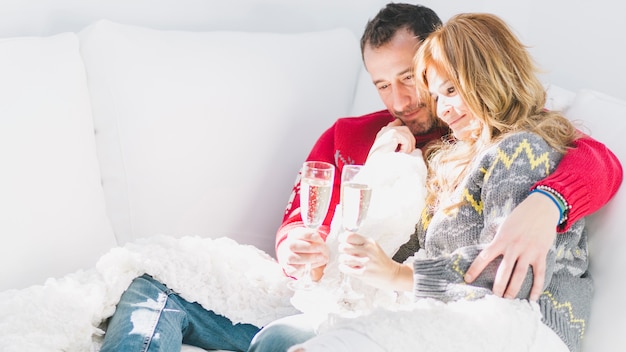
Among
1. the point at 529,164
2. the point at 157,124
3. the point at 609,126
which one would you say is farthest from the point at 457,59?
the point at 157,124

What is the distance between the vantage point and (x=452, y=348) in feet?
4.23

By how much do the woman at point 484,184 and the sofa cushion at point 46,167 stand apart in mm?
633

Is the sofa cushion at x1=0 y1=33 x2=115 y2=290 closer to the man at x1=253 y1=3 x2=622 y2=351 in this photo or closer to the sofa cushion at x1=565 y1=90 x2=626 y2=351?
the man at x1=253 y1=3 x2=622 y2=351

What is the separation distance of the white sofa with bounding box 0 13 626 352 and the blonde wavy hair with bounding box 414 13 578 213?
210 mm

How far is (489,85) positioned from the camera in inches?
63.7

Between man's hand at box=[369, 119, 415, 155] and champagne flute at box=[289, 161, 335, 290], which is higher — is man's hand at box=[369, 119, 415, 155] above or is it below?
below

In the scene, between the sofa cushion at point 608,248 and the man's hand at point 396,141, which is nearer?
the sofa cushion at point 608,248

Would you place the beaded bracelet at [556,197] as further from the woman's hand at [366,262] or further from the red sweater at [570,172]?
the woman's hand at [366,262]

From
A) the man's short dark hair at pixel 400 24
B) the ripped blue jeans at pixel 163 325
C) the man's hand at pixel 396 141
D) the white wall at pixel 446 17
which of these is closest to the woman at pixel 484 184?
the man's hand at pixel 396 141

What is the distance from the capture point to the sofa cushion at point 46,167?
1679mm

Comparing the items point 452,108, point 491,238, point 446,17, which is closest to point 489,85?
point 452,108

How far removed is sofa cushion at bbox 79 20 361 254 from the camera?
1.92m

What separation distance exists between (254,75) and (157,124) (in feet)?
1.02

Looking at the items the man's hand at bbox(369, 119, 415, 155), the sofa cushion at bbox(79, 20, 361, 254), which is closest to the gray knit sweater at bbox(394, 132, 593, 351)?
the man's hand at bbox(369, 119, 415, 155)
